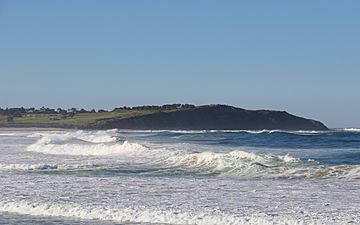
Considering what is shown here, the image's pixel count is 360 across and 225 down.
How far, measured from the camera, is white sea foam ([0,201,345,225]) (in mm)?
14234

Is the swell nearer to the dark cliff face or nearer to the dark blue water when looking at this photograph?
the dark blue water

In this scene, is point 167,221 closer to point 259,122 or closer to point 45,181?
point 45,181

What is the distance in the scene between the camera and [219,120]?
153500mm

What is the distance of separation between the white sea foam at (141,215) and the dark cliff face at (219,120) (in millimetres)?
124075

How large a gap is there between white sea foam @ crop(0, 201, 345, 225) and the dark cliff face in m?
124

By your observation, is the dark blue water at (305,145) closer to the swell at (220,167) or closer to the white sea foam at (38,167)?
the swell at (220,167)

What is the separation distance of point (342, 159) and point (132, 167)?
10.2m

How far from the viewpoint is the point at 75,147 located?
45.1 metres

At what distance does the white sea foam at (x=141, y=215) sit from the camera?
46.7 ft

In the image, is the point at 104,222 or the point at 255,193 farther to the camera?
the point at 255,193

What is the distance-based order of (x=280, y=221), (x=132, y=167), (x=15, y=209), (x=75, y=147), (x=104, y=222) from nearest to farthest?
(x=280, y=221), (x=104, y=222), (x=15, y=209), (x=132, y=167), (x=75, y=147)

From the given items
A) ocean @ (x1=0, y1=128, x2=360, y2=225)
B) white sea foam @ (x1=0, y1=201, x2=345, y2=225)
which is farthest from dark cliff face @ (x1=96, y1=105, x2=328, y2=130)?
white sea foam @ (x1=0, y1=201, x2=345, y2=225)

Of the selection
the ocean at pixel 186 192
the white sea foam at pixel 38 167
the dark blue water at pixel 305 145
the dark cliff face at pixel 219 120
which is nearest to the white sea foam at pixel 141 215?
the ocean at pixel 186 192

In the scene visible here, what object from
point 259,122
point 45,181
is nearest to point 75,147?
point 45,181
